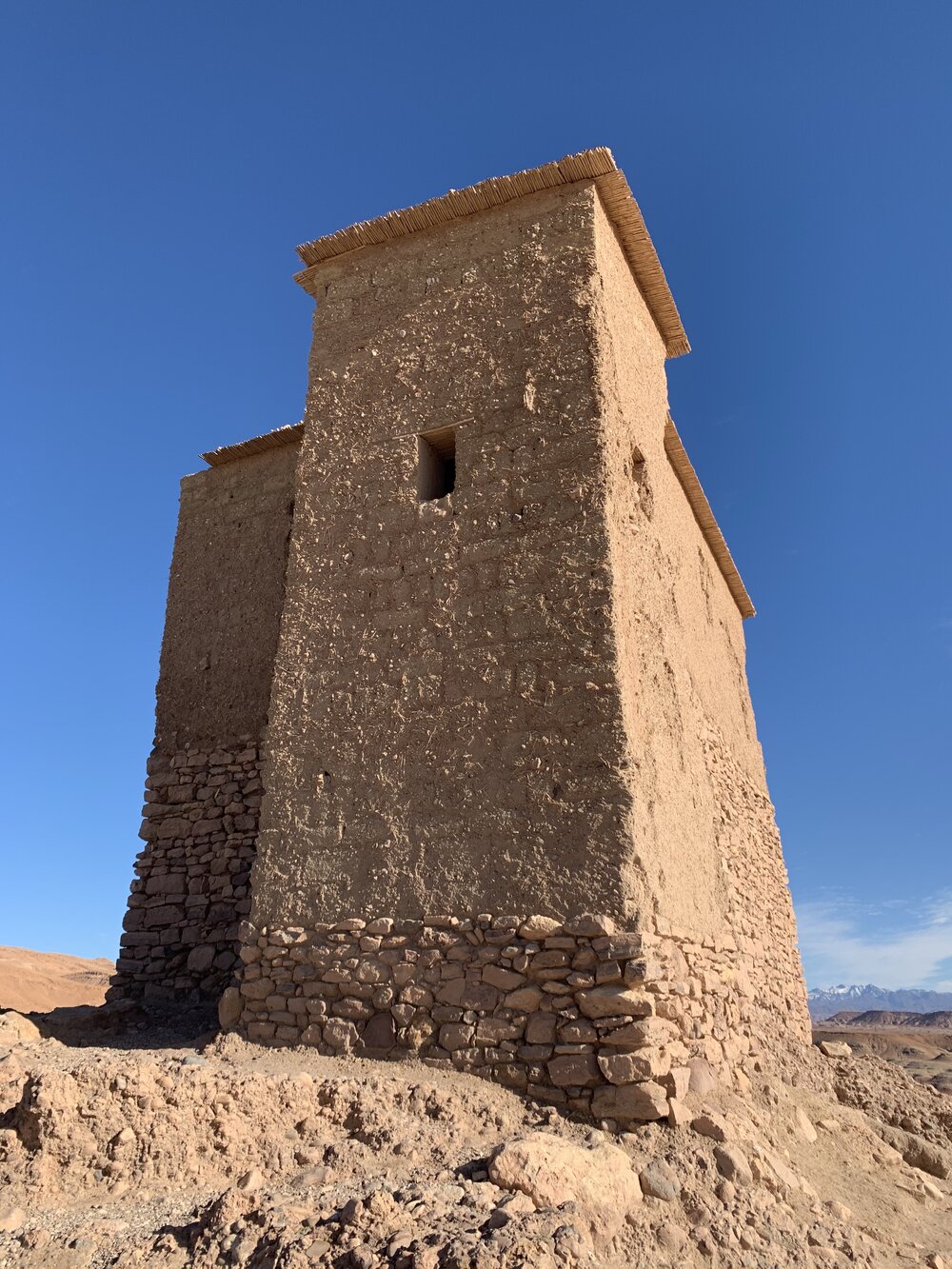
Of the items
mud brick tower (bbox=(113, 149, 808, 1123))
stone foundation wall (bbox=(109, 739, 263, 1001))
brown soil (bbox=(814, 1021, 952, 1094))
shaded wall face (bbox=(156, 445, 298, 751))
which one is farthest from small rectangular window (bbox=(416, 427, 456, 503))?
brown soil (bbox=(814, 1021, 952, 1094))

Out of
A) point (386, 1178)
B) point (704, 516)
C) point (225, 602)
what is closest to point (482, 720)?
point (386, 1178)

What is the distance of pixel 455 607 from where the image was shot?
6398mm

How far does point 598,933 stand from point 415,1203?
1.76 metres

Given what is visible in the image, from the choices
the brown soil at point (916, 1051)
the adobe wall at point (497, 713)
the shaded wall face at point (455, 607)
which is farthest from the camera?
the brown soil at point (916, 1051)

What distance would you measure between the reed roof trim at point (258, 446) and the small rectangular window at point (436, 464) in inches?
105

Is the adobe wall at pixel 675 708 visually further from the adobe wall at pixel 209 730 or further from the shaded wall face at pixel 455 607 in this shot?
the adobe wall at pixel 209 730

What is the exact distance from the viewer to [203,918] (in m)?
8.45

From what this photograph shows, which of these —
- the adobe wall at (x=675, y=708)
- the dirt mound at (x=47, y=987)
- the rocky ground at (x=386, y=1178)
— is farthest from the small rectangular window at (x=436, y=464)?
the dirt mound at (x=47, y=987)

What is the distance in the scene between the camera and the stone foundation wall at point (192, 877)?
328 inches

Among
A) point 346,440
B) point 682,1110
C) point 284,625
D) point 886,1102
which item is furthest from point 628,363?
point 886,1102

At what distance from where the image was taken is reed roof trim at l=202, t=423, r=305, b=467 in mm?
9531

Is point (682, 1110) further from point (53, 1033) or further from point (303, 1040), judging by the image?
point (53, 1033)

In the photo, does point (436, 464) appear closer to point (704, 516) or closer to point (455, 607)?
point (455, 607)

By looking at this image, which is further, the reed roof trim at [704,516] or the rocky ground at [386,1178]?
the reed roof trim at [704,516]
